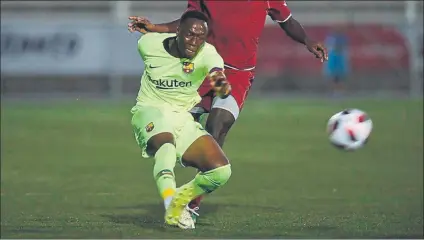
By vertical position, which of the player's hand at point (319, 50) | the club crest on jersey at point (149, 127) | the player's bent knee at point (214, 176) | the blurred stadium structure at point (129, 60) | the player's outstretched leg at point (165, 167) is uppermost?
the player's hand at point (319, 50)

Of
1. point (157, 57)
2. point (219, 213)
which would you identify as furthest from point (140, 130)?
point (219, 213)

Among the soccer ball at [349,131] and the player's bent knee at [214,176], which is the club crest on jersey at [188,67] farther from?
the soccer ball at [349,131]

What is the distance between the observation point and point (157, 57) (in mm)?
9477

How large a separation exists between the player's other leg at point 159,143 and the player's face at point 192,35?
0.61 meters

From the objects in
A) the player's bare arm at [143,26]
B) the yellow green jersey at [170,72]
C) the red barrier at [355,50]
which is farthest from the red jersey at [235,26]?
the red barrier at [355,50]

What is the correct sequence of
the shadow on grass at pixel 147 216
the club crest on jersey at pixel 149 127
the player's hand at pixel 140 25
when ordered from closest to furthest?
the club crest on jersey at pixel 149 127, the player's hand at pixel 140 25, the shadow on grass at pixel 147 216

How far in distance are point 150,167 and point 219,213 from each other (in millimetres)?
4643

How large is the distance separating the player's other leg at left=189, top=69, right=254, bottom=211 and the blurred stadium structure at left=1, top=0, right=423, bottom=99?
16601mm

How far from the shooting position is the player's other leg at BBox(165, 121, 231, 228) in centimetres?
910

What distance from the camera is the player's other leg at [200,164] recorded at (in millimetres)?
9102

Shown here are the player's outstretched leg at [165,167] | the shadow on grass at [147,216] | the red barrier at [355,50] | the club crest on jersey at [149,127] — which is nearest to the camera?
the player's outstretched leg at [165,167]

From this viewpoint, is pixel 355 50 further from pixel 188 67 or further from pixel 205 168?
pixel 205 168

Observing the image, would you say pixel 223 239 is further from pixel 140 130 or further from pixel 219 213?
pixel 219 213

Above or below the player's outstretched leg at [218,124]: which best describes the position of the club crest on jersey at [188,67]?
above
